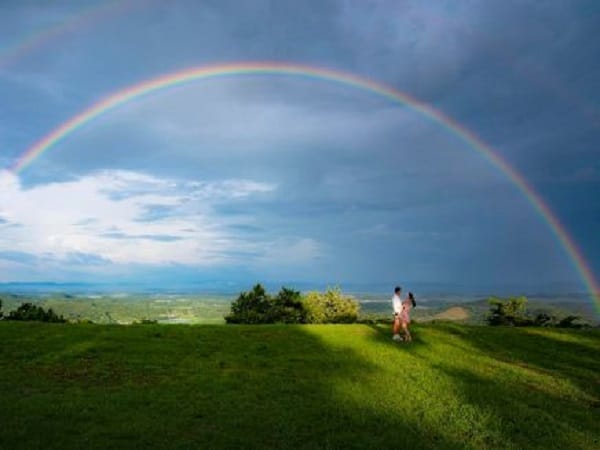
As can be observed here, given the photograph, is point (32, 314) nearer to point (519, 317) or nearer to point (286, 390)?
point (286, 390)

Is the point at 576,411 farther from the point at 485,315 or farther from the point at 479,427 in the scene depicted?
the point at 485,315

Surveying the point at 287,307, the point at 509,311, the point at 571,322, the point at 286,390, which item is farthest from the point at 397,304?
the point at 571,322

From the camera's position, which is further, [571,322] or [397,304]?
[571,322]

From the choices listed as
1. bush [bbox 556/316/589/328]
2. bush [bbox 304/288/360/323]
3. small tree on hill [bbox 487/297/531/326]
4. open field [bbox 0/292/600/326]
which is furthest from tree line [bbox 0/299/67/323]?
bush [bbox 556/316/589/328]

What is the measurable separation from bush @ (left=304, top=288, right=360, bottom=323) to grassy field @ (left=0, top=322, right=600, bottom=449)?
14231mm

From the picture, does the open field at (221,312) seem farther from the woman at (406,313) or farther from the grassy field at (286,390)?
the grassy field at (286,390)

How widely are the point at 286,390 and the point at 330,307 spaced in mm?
31804

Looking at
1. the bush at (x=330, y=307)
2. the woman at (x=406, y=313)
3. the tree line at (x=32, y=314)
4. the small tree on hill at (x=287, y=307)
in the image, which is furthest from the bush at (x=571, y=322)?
the tree line at (x=32, y=314)

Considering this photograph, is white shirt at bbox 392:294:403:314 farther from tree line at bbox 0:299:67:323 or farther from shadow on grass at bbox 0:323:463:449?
tree line at bbox 0:299:67:323

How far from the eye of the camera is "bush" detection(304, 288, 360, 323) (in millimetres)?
49656

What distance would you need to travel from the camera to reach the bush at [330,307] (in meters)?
49.7

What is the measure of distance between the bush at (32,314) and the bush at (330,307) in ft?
66.1

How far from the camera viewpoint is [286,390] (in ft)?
66.2

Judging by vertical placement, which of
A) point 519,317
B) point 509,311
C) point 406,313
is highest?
point 509,311
